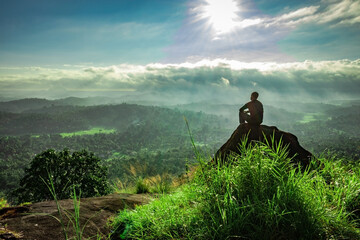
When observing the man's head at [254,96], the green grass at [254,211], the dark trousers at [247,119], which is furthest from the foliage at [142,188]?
the man's head at [254,96]

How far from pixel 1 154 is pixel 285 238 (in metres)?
194

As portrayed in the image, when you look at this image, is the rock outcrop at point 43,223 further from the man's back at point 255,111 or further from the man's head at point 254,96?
the man's head at point 254,96

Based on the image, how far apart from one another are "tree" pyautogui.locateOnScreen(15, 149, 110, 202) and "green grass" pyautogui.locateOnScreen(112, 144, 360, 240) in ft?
49.4

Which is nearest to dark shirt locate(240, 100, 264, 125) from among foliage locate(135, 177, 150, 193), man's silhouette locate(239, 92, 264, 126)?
man's silhouette locate(239, 92, 264, 126)

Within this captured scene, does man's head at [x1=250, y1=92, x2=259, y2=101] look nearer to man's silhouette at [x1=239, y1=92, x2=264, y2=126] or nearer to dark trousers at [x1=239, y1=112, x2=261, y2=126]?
man's silhouette at [x1=239, y1=92, x2=264, y2=126]

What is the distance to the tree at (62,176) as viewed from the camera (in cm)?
1618

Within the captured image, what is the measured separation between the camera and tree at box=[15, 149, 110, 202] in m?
16.2

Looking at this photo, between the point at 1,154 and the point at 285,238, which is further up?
the point at 285,238

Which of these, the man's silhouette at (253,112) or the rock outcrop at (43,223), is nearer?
the rock outcrop at (43,223)

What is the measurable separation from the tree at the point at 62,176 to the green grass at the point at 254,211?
15.0m

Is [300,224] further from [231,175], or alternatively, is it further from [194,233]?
[194,233]

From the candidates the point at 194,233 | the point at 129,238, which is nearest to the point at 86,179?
the point at 129,238

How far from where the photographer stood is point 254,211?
2822 mm

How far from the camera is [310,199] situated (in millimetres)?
2877
